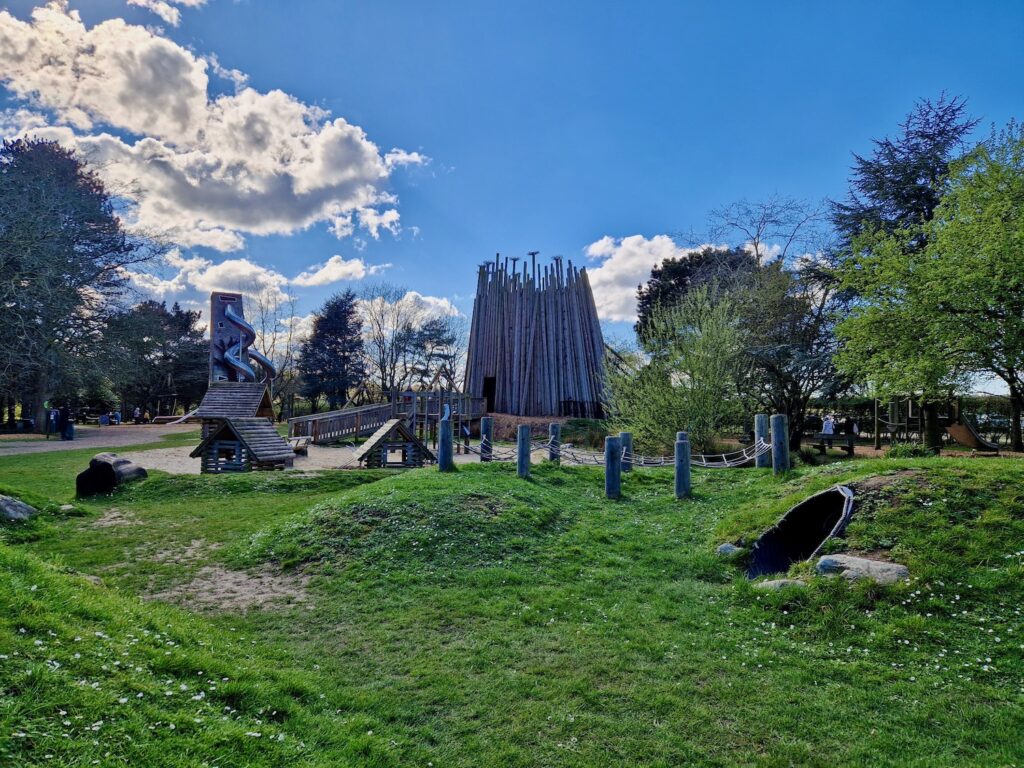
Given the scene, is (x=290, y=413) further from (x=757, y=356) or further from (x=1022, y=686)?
(x=1022, y=686)

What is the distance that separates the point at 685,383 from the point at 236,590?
1305 cm

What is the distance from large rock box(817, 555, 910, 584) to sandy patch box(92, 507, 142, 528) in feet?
32.9

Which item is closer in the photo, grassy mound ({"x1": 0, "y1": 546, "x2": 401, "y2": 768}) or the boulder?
grassy mound ({"x1": 0, "y1": 546, "x2": 401, "y2": 768})

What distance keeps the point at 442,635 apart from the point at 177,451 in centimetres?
1800

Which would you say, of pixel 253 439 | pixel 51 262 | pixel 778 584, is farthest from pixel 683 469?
pixel 51 262

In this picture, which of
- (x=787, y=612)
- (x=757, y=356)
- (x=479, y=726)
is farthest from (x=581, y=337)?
(x=479, y=726)

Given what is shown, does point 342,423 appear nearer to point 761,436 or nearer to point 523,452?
point 523,452

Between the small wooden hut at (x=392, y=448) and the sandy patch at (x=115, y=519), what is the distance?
18.2ft

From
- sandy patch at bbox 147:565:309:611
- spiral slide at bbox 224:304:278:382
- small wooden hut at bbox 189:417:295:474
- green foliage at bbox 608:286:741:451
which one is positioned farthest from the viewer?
spiral slide at bbox 224:304:278:382

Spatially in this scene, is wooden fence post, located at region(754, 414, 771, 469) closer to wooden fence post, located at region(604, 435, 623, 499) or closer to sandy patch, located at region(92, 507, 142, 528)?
wooden fence post, located at region(604, 435, 623, 499)

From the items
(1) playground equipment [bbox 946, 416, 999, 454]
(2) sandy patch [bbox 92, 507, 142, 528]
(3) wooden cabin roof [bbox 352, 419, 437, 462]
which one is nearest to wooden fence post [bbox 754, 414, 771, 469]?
(3) wooden cabin roof [bbox 352, 419, 437, 462]

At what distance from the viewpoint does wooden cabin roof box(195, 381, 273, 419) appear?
16.4 metres

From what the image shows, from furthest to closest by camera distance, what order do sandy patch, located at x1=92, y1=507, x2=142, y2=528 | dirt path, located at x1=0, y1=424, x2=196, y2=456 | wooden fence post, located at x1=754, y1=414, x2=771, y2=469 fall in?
dirt path, located at x1=0, y1=424, x2=196, y2=456 → wooden fence post, located at x1=754, y1=414, x2=771, y2=469 → sandy patch, located at x1=92, y1=507, x2=142, y2=528

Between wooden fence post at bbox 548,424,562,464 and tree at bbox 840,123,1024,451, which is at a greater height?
tree at bbox 840,123,1024,451
